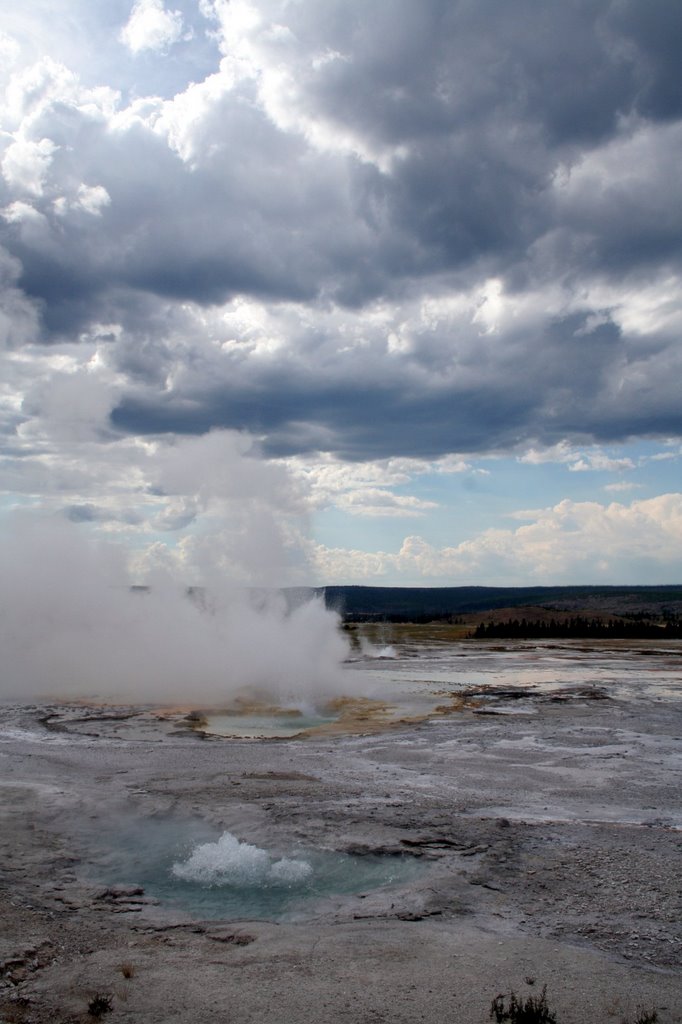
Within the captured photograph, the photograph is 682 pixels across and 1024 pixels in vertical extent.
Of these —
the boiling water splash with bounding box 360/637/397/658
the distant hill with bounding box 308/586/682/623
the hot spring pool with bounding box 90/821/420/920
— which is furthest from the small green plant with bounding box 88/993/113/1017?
the distant hill with bounding box 308/586/682/623

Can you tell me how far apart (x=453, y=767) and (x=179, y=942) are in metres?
9.72

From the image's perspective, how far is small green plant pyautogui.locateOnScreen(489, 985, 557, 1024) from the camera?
5.99 meters

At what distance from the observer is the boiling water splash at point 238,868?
31.3ft

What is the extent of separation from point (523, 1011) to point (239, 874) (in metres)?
4.70

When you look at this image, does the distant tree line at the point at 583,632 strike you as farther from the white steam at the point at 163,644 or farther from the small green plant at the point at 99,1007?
the small green plant at the point at 99,1007

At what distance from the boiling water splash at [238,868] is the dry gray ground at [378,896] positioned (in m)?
0.84

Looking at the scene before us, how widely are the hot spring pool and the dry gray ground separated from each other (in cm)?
34

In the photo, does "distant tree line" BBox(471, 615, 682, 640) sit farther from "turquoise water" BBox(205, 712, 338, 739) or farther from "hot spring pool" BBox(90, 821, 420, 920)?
"hot spring pool" BBox(90, 821, 420, 920)

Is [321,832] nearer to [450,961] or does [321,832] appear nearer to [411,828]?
[411,828]

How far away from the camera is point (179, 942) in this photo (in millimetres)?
7605

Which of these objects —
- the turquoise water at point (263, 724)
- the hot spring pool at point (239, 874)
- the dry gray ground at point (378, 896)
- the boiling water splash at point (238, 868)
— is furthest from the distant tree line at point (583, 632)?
the boiling water splash at point (238, 868)

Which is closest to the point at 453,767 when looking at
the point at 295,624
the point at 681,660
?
the point at 295,624

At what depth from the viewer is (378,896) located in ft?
29.2

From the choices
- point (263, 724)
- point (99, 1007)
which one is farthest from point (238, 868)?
point (263, 724)
